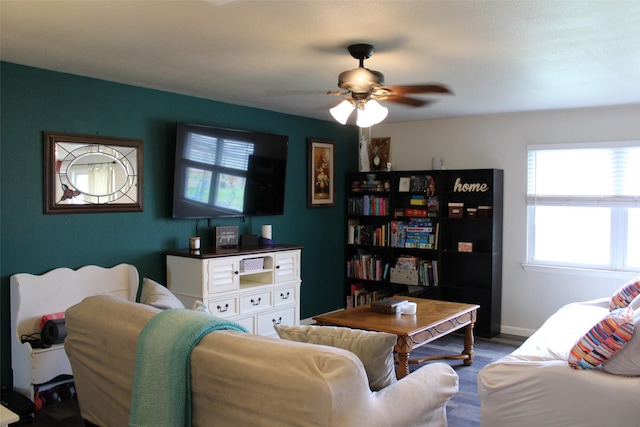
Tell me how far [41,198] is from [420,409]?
2994 mm

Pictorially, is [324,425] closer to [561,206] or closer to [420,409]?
[420,409]

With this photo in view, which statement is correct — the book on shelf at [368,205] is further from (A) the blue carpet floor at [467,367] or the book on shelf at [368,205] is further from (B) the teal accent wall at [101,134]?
(A) the blue carpet floor at [467,367]

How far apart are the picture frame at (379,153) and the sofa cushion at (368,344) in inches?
169

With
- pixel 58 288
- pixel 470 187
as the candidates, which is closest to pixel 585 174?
pixel 470 187

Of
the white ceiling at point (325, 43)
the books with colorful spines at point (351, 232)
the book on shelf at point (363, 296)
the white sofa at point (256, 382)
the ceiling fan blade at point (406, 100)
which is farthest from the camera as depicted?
the books with colorful spines at point (351, 232)

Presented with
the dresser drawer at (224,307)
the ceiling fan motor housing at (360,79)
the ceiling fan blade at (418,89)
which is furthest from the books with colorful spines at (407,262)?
the ceiling fan motor housing at (360,79)

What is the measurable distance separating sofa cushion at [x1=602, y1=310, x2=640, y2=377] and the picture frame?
3.97 meters

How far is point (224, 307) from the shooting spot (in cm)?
448

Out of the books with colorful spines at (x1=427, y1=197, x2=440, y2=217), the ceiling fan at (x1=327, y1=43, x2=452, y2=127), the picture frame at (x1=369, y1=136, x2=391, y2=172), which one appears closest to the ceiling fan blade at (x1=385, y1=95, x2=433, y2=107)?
the ceiling fan at (x1=327, y1=43, x2=452, y2=127)

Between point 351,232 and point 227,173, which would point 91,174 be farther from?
point 351,232

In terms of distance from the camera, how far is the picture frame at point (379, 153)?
6.56m

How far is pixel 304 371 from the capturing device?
72.4 inches

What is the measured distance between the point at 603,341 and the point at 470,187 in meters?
3.09

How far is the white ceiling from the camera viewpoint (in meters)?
2.58
